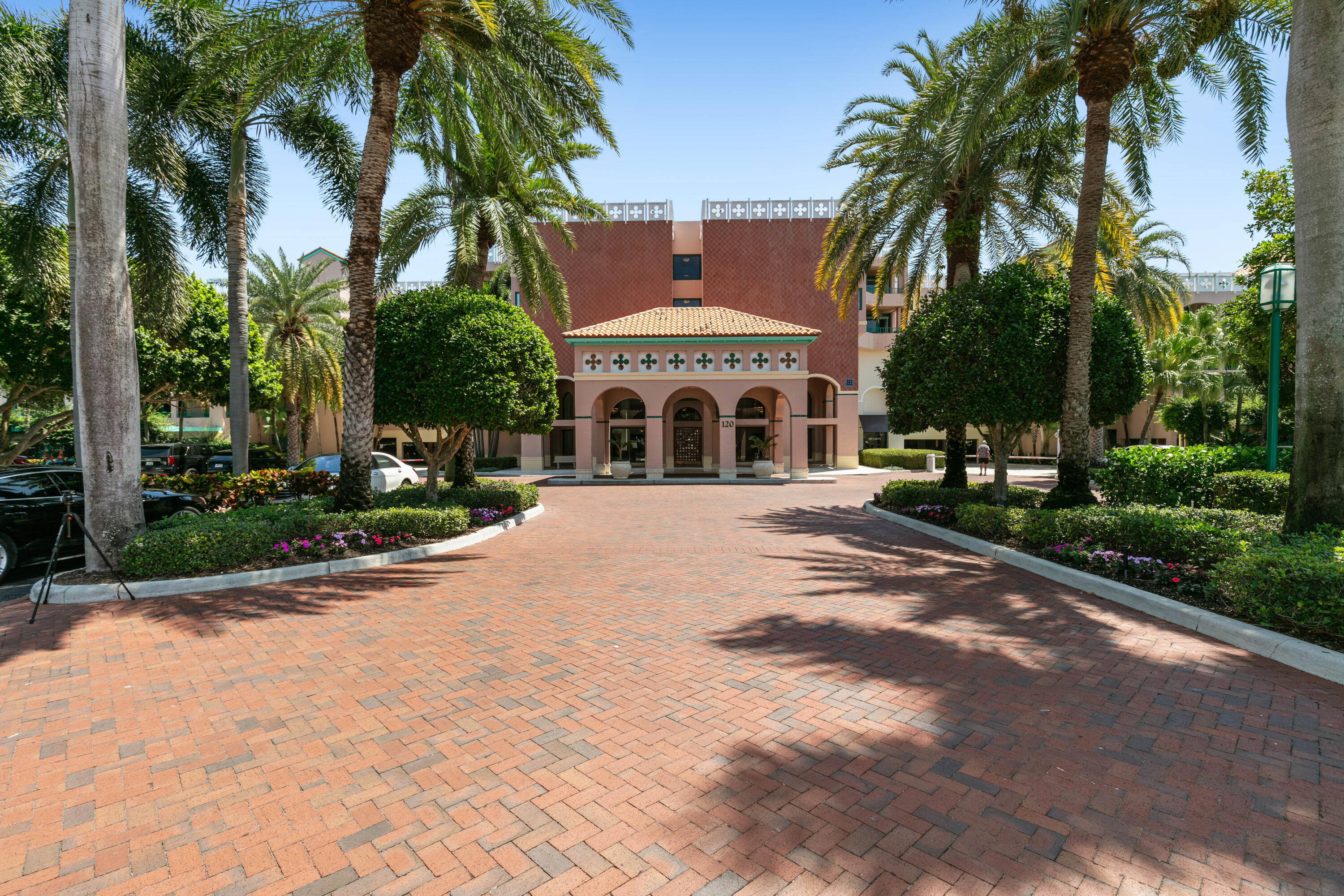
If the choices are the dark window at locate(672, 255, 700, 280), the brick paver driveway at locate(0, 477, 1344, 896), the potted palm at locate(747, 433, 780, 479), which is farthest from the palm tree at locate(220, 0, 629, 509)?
the dark window at locate(672, 255, 700, 280)

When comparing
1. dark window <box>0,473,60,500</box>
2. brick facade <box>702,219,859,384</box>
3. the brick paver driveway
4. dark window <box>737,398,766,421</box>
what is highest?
brick facade <box>702,219,859,384</box>

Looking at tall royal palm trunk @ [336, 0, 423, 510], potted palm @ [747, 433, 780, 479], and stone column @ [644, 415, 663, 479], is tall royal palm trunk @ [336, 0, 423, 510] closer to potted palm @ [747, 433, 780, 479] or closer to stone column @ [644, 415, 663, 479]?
stone column @ [644, 415, 663, 479]

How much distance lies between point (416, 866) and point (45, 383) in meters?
22.1

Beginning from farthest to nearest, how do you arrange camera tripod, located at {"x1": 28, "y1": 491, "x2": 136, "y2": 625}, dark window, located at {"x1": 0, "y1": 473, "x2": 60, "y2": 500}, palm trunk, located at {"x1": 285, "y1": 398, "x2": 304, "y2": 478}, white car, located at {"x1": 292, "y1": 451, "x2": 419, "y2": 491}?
palm trunk, located at {"x1": 285, "y1": 398, "x2": 304, "y2": 478} → white car, located at {"x1": 292, "y1": 451, "x2": 419, "y2": 491} → dark window, located at {"x1": 0, "y1": 473, "x2": 60, "y2": 500} → camera tripod, located at {"x1": 28, "y1": 491, "x2": 136, "y2": 625}

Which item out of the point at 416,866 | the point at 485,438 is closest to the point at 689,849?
the point at 416,866

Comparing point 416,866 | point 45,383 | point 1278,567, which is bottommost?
point 416,866

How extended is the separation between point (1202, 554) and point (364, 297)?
A: 41.1 ft

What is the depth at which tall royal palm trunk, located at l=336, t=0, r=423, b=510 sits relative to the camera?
432 inches

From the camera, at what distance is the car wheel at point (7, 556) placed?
8586 millimetres

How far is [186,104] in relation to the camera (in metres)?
13.3

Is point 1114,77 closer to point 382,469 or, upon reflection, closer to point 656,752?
point 656,752

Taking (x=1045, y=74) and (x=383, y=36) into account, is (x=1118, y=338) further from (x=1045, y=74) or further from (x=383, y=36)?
(x=383, y=36)

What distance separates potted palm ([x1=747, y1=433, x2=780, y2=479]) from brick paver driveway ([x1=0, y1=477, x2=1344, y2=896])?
67.9 ft

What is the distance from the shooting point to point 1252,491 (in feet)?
36.4
